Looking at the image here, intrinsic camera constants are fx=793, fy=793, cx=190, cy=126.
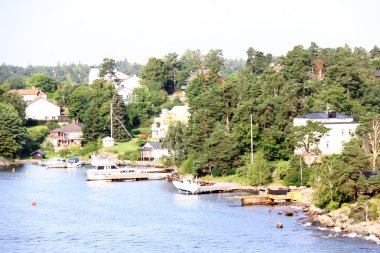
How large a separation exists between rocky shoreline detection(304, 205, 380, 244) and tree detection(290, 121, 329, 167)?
14729 millimetres

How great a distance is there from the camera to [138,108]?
379 ft

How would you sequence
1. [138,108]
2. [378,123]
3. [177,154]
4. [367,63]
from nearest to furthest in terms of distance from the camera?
[378,123], [177,154], [367,63], [138,108]

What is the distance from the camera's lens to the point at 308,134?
68.3m

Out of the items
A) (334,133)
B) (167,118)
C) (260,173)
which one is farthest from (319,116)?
(167,118)

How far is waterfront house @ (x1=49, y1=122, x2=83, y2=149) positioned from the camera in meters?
109

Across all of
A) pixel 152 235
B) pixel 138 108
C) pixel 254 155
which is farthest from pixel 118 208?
pixel 138 108

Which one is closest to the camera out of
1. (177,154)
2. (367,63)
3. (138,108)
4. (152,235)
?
(152,235)

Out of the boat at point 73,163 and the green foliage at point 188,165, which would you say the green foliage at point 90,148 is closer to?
the boat at point 73,163

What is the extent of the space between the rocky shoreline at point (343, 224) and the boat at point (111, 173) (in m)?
30.1

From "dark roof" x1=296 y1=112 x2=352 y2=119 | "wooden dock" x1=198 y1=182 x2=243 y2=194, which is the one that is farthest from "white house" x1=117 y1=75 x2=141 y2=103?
"wooden dock" x1=198 y1=182 x2=243 y2=194

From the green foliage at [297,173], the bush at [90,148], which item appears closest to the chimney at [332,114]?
the green foliage at [297,173]

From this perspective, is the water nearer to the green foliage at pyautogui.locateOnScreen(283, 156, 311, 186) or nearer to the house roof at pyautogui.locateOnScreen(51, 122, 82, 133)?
the green foliage at pyautogui.locateOnScreen(283, 156, 311, 186)

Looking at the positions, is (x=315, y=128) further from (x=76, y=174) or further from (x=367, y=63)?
(x=367, y=63)

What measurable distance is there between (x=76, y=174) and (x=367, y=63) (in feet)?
145
